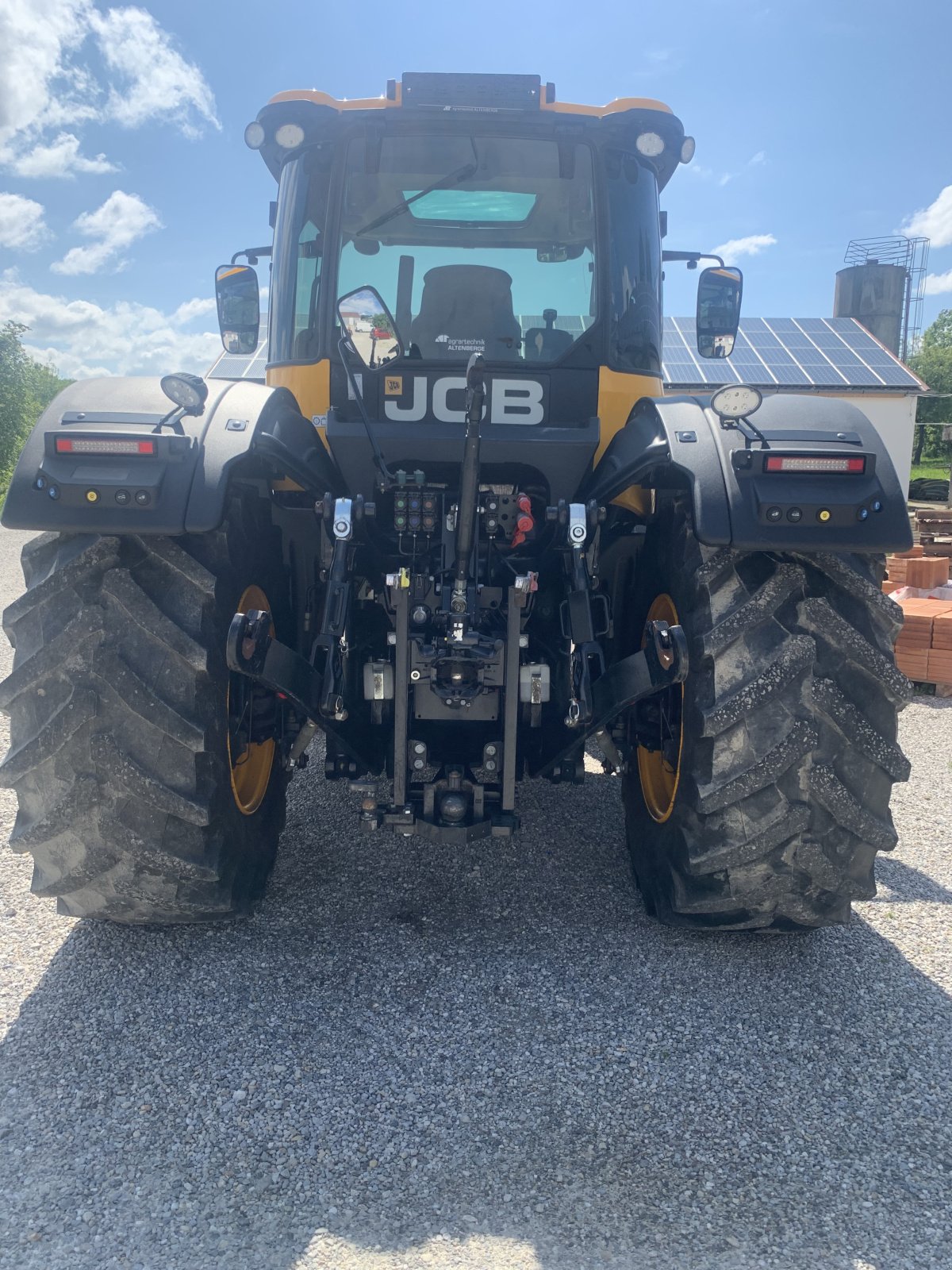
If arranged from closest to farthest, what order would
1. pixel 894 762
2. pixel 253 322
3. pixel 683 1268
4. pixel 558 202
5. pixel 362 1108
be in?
pixel 683 1268
pixel 362 1108
pixel 894 762
pixel 558 202
pixel 253 322

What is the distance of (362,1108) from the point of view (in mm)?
2336

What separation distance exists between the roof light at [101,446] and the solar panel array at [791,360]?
56.1 feet

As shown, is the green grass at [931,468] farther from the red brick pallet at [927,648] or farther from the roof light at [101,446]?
the roof light at [101,446]

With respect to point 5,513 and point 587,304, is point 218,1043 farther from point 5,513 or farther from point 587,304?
point 587,304

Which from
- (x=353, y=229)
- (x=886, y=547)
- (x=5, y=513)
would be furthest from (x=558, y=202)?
(x=5, y=513)

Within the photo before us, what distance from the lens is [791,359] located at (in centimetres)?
2223

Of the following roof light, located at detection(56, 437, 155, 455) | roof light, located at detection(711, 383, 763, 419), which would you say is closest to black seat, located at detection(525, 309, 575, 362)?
roof light, located at detection(711, 383, 763, 419)

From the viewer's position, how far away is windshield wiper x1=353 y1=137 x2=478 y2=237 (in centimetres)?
349

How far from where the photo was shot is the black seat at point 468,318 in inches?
137

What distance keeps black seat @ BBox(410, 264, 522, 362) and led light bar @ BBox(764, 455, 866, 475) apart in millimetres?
1230

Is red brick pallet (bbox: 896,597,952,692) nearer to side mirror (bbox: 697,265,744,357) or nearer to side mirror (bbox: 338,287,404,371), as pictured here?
side mirror (bbox: 697,265,744,357)

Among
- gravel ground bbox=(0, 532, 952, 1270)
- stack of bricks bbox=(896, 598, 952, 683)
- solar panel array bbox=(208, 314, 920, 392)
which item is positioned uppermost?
solar panel array bbox=(208, 314, 920, 392)

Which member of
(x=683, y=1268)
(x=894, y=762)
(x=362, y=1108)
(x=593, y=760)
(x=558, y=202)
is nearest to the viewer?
(x=683, y=1268)

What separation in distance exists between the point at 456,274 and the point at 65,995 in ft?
9.25
